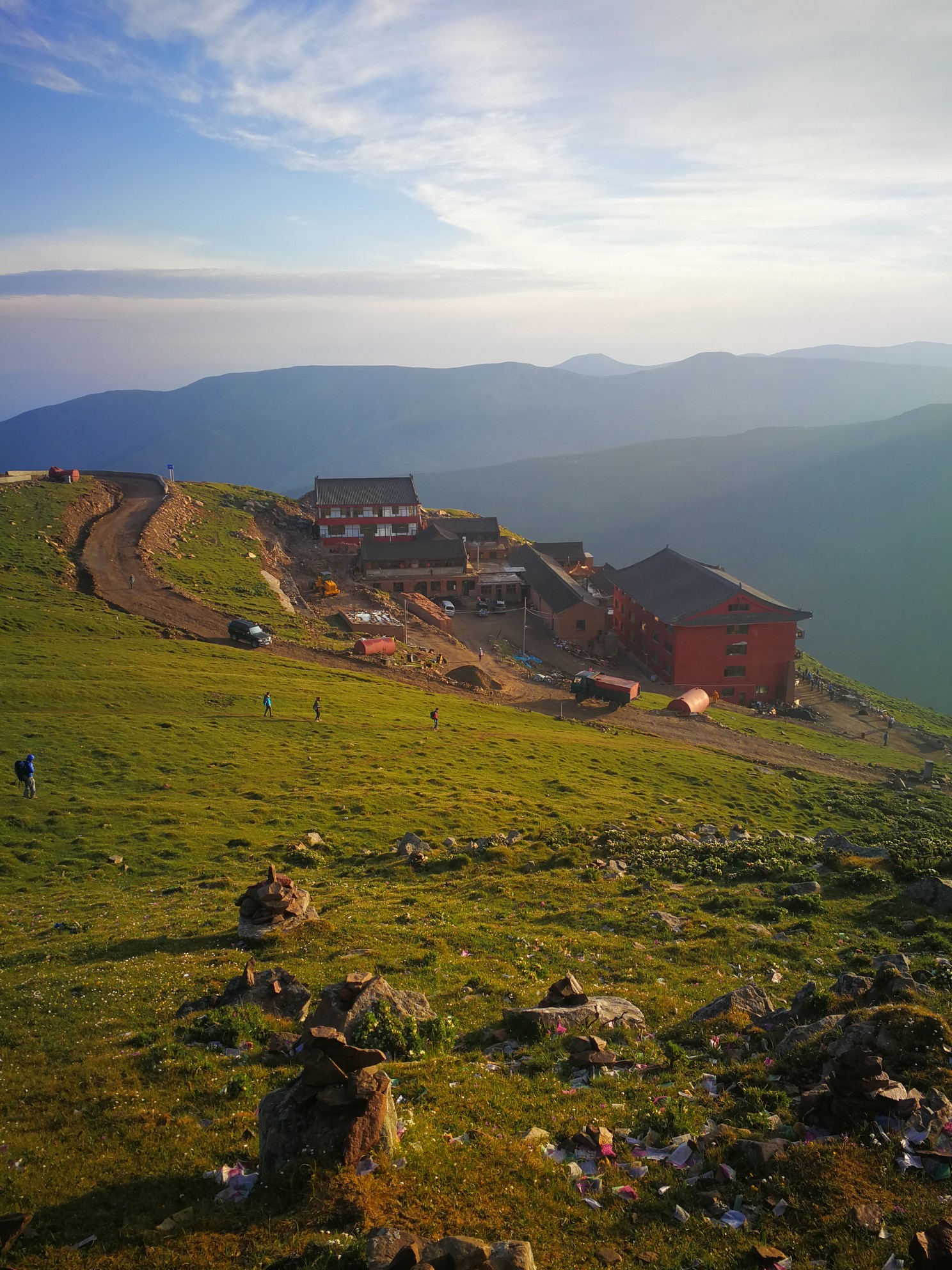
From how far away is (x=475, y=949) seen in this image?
836 inches

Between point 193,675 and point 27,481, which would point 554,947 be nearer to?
point 193,675

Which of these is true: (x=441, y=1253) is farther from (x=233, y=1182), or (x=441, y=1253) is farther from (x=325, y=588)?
(x=325, y=588)

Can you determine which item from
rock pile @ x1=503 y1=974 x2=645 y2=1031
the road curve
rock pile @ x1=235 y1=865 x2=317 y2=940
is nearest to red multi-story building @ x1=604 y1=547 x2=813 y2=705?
the road curve

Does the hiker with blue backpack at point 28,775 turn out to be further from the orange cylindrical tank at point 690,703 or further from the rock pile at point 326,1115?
the orange cylindrical tank at point 690,703

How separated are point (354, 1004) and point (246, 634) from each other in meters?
55.6

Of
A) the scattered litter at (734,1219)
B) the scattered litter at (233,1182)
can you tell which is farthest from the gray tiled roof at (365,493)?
the scattered litter at (734,1219)

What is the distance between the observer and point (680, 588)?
9562 cm

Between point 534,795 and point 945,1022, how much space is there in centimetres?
2934

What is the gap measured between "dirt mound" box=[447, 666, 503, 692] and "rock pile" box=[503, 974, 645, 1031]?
53100mm

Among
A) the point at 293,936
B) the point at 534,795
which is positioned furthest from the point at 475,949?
the point at 534,795

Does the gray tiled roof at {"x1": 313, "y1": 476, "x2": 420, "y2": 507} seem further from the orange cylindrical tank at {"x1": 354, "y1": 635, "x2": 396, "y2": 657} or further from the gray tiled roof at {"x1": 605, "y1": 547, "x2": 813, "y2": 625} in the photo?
the orange cylindrical tank at {"x1": 354, "y1": 635, "x2": 396, "y2": 657}

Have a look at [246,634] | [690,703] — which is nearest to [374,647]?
[246,634]

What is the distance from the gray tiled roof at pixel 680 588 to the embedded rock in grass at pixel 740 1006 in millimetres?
72438

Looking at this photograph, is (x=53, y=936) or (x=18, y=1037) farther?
(x=53, y=936)
